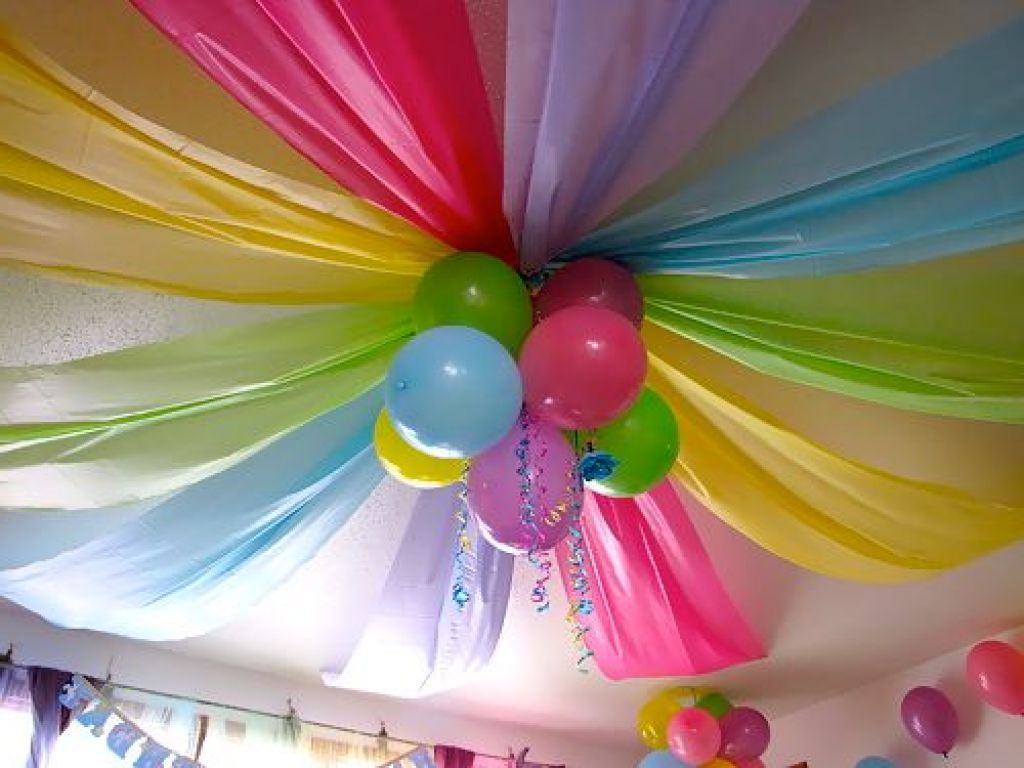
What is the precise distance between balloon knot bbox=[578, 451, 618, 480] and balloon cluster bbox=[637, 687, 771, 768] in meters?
2.07

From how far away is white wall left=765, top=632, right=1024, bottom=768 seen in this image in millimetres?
3373

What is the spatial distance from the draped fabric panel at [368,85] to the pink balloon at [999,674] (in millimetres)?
2519

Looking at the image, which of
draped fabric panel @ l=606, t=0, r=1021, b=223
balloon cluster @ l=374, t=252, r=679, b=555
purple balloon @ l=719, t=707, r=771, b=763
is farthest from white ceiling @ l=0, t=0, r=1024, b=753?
balloon cluster @ l=374, t=252, r=679, b=555

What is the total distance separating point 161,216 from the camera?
1.52m

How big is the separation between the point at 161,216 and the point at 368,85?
1.37 feet

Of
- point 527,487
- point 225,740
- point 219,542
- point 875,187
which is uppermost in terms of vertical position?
point 225,740

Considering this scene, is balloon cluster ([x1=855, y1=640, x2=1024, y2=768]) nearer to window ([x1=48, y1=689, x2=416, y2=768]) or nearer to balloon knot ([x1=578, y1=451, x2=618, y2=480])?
window ([x1=48, y1=689, x2=416, y2=768])

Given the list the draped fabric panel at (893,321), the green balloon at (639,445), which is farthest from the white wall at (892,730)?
the green balloon at (639,445)

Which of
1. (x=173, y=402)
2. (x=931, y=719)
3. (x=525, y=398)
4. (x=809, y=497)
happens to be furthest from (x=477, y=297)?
(x=931, y=719)

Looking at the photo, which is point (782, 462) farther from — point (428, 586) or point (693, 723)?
point (693, 723)

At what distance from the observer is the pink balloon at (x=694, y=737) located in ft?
11.0

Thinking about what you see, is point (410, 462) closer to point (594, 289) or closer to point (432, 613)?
point (594, 289)

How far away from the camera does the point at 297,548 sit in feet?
7.75

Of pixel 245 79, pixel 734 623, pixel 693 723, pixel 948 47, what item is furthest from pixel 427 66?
pixel 693 723
